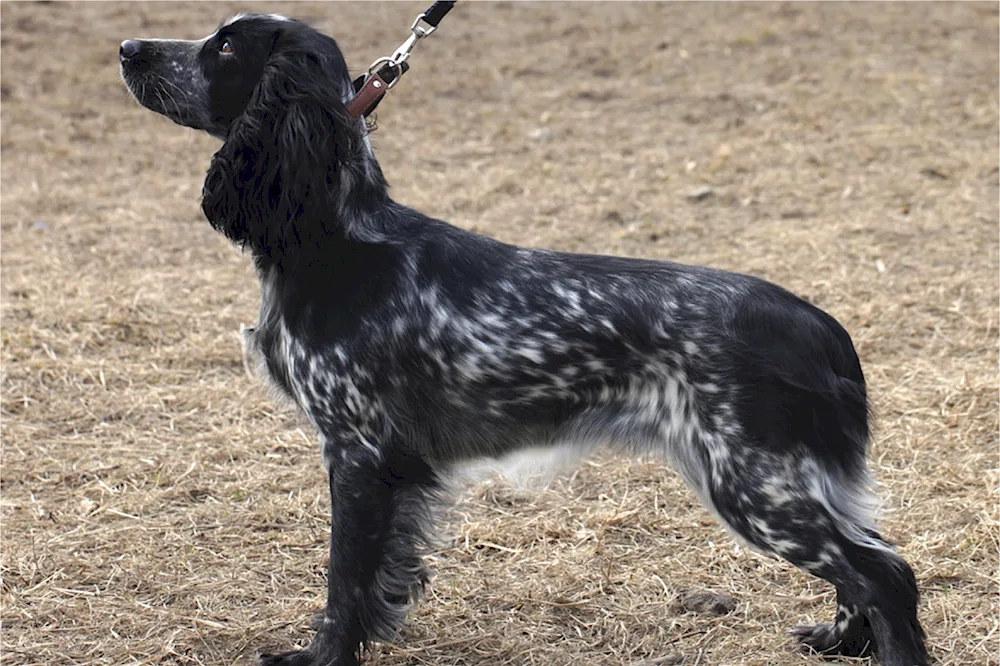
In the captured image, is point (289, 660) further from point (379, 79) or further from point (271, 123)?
point (379, 79)

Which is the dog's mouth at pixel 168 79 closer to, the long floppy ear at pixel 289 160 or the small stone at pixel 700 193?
the long floppy ear at pixel 289 160

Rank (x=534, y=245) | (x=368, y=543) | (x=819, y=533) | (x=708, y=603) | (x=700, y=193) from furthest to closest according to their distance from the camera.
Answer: (x=700, y=193) → (x=534, y=245) → (x=708, y=603) → (x=368, y=543) → (x=819, y=533)

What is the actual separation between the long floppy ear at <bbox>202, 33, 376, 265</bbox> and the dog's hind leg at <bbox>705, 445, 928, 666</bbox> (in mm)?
1314

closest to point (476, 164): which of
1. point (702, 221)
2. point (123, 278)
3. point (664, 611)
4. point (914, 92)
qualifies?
point (702, 221)

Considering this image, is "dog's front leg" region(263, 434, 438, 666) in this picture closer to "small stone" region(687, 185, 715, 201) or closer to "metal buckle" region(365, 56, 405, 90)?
"metal buckle" region(365, 56, 405, 90)

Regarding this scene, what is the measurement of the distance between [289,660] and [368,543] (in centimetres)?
44

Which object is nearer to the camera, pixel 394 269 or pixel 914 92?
pixel 394 269

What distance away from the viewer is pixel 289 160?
346 centimetres

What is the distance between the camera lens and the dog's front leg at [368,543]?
11.7 ft

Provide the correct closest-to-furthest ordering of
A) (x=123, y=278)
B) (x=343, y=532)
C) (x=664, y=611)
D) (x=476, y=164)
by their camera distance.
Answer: (x=343, y=532), (x=664, y=611), (x=123, y=278), (x=476, y=164)

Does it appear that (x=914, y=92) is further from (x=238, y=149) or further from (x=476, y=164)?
(x=238, y=149)

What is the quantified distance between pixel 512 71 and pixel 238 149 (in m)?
8.14

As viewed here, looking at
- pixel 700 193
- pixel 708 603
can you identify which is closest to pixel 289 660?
pixel 708 603

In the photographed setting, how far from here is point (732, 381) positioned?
336 cm
